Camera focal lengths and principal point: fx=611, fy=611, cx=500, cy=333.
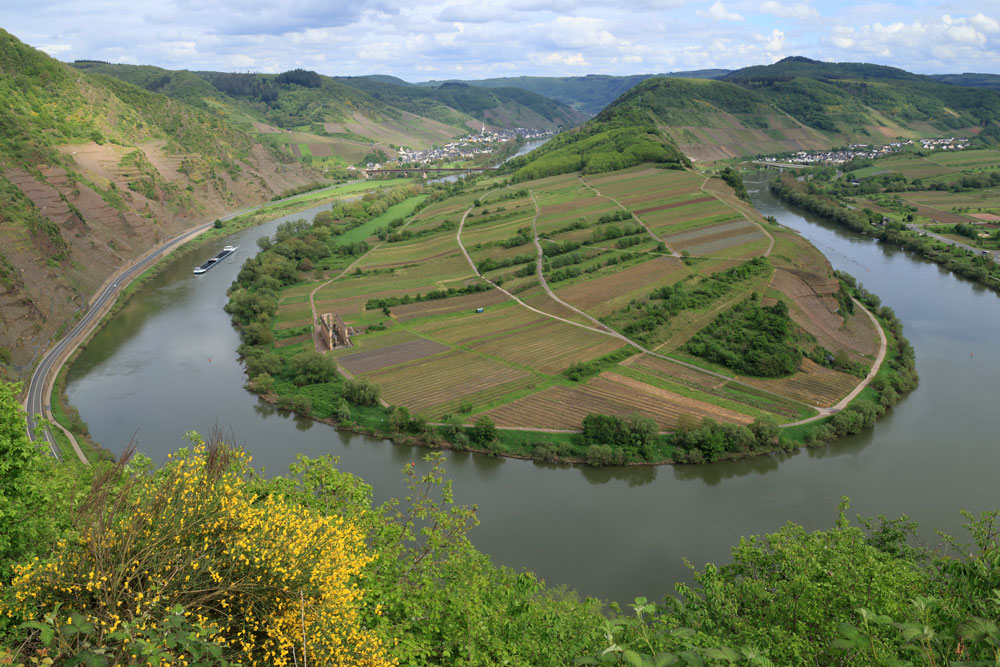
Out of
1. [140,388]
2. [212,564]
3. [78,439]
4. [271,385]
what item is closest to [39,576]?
→ [212,564]

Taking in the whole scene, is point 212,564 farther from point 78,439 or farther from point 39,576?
point 78,439

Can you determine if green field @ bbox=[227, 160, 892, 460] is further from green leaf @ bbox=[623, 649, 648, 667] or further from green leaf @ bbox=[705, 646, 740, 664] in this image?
green leaf @ bbox=[623, 649, 648, 667]

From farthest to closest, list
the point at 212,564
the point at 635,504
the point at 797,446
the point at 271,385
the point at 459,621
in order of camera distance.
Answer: the point at 271,385 → the point at 797,446 → the point at 635,504 → the point at 459,621 → the point at 212,564

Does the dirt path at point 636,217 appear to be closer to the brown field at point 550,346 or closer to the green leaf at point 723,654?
the brown field at point 550,346

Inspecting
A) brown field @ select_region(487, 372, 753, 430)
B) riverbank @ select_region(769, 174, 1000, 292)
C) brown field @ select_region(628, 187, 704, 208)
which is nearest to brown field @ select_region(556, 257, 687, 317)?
brown field @ select_region(487, 372, 753, 430)

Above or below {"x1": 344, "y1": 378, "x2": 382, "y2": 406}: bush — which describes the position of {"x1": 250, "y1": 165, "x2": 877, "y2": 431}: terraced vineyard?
above

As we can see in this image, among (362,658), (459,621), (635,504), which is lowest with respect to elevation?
(635,504)
